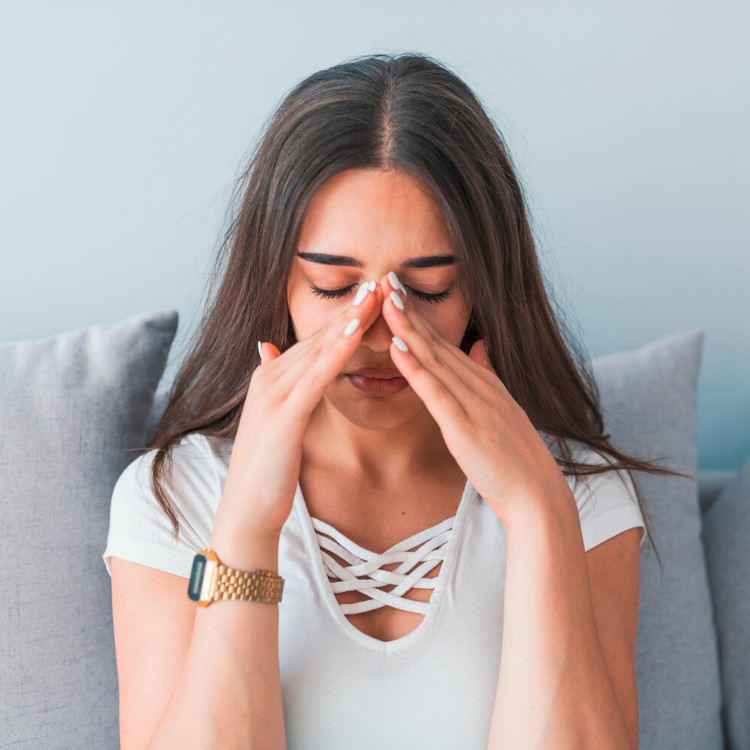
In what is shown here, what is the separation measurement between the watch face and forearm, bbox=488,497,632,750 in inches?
15.4

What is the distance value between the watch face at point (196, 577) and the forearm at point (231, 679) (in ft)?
0.08

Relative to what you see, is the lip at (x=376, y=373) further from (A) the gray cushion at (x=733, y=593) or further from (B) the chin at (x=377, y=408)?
(A) the gray cushion at (x=733, y=593)

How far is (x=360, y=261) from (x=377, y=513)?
41cm

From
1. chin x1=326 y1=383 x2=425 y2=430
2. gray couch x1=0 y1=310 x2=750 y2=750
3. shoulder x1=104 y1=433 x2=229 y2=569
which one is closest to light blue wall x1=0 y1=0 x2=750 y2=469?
gray couch x1=0 y1=310 x2=750 y2=750

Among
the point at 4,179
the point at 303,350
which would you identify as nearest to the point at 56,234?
the point at 4,179

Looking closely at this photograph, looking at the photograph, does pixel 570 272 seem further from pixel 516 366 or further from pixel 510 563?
pixel 510 563

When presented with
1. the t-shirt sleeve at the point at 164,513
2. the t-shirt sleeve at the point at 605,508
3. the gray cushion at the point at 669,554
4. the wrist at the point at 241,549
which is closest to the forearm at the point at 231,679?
the wrist at the point at 241,549

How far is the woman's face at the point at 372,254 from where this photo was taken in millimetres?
1060

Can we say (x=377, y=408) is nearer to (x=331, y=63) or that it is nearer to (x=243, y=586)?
(x=243, y=586)

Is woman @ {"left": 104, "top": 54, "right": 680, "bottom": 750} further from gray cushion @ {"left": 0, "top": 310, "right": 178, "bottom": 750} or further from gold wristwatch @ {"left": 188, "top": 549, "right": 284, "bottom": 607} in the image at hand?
gray cushion @ {"left": 0, "top": 310, "right": 178, "bottom": 750}

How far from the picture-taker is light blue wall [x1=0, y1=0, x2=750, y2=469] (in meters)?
1.55

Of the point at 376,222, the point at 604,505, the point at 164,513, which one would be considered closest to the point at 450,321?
the point at 376,222

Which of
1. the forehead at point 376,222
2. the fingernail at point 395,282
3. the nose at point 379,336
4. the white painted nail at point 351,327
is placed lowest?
the nose at point 379,336

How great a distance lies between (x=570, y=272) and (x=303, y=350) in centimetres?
92
